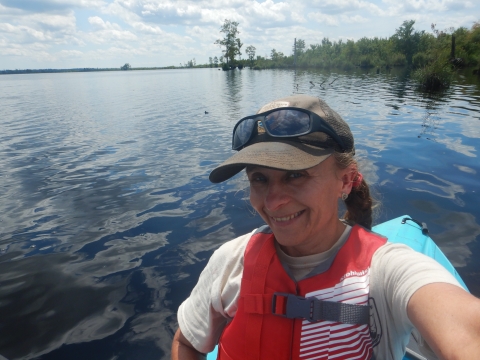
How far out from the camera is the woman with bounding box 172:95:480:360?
148 cm

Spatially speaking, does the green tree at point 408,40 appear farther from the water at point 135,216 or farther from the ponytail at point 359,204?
the ponytail at point 359,204

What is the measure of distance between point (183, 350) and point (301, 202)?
1070 mm

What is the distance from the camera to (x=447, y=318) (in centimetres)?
115

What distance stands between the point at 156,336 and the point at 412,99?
20347 mm

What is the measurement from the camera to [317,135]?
64.3 inches

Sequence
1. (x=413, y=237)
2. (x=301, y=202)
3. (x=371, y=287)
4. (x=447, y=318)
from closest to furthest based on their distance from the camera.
Answer: (x=447, y=318)
(x=371, y=287)
(x=301, y=202)
(x=413, y=237)

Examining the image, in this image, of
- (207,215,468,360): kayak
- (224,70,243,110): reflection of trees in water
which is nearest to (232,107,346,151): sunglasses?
(207,215,468,360): kayak

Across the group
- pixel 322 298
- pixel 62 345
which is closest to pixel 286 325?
pixel 322 298

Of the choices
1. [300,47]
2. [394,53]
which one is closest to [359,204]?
[394,53]

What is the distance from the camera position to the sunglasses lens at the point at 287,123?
163 cm

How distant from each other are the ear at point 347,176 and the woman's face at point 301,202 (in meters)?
0.04

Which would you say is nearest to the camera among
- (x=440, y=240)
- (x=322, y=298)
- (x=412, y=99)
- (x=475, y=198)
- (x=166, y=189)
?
(x=322, y=298)

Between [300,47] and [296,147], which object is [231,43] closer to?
[300,47]

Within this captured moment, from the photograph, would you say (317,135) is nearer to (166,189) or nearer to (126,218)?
(126,218)
